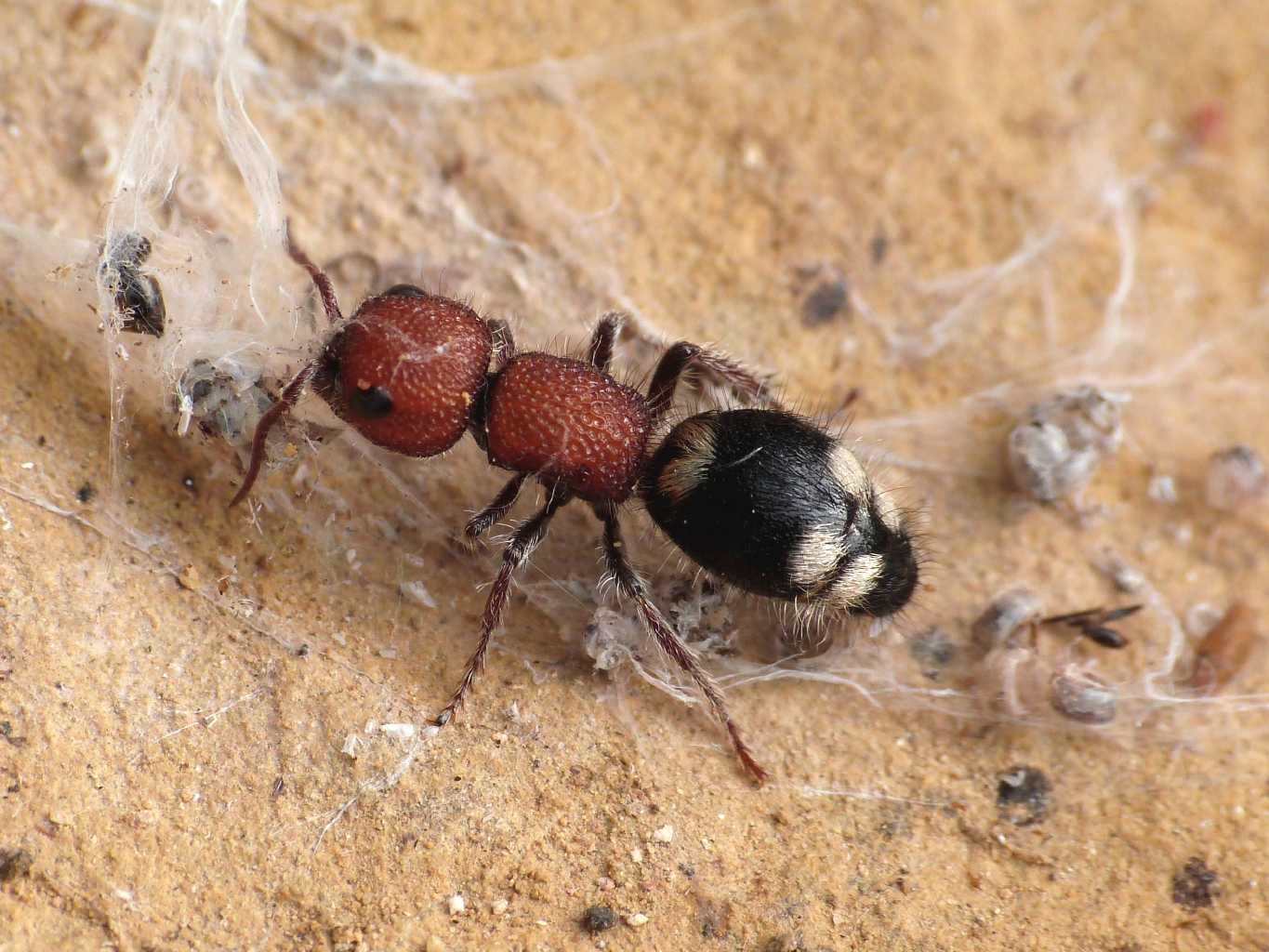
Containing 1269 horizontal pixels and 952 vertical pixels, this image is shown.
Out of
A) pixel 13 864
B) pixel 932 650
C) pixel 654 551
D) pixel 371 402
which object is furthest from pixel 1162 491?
pixel 13 864

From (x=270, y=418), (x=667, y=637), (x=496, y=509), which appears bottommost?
(x=667, y=637)

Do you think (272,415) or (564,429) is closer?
(272,415)

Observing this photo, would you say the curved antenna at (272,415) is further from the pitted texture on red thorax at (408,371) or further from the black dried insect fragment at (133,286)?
the black dried insect fragment at (133,286)

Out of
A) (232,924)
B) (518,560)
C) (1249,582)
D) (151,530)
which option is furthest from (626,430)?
(1249,582)

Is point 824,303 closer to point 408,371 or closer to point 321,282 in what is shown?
point 408,371

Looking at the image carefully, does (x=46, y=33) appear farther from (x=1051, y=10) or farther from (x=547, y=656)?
(x=1051, y=10)

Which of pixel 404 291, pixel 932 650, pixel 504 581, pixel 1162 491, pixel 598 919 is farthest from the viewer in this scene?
pixel 1162 491
